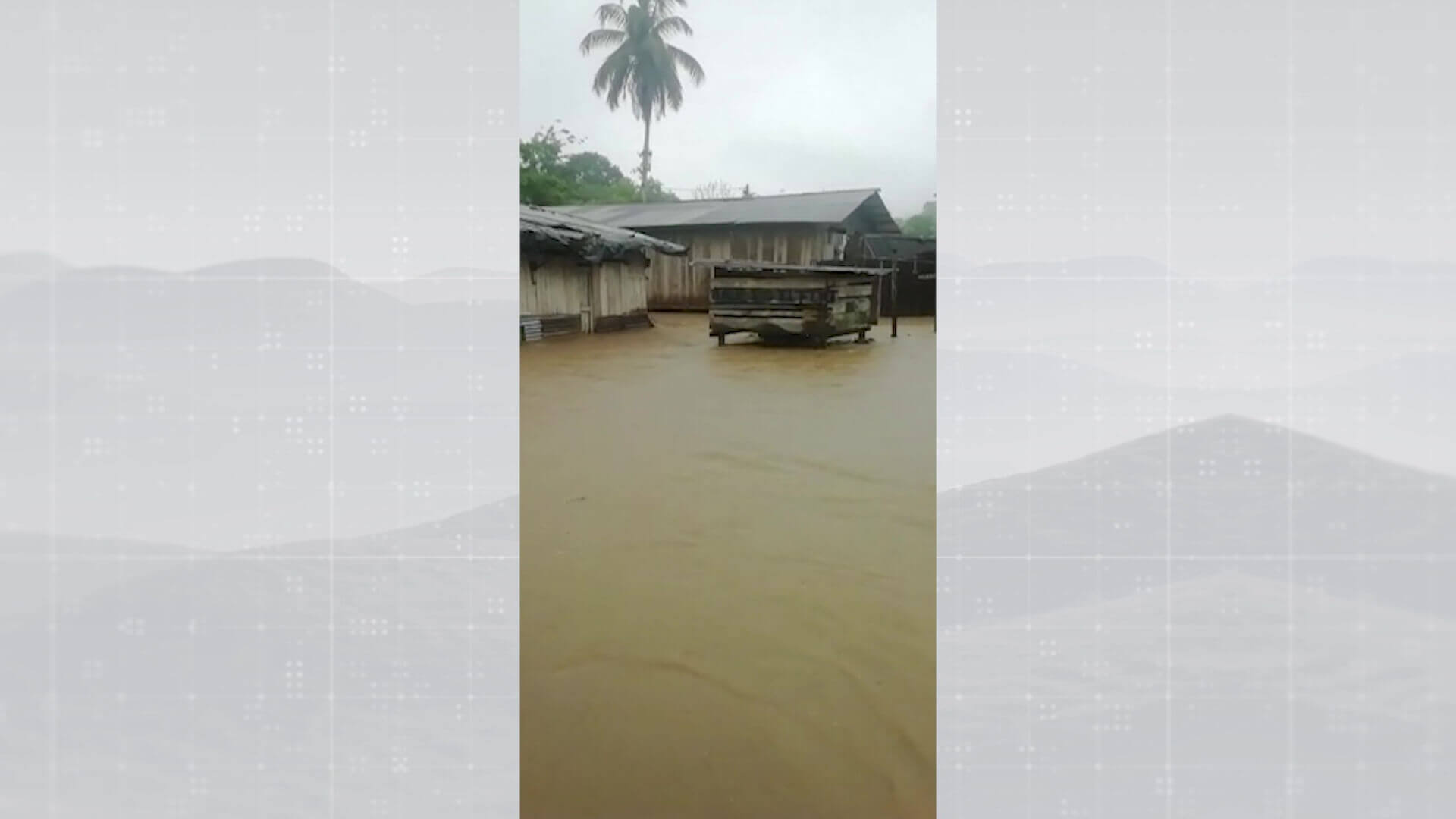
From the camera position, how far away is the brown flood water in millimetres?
1990

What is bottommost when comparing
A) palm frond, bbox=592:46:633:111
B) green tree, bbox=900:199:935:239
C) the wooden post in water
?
the wooden post in water

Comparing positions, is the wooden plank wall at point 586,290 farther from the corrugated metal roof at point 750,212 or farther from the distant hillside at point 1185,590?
the distant hillside at point 1185,590

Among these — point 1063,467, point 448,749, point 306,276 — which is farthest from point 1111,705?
point 306,276

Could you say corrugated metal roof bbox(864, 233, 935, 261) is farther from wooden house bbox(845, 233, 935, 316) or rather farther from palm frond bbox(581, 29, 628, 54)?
palm frond bbox(581, 29, 628, 54)

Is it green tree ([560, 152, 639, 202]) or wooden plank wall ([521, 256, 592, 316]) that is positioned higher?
green tree ([560, 152, 639, 202])

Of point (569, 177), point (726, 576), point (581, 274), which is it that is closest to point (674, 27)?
point (569, 177)

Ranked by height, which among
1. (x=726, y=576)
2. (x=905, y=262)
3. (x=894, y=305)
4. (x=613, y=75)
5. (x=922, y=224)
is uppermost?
(x=613, y=75)

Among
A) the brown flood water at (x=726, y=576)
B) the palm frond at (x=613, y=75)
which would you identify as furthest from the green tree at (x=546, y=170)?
the brown flood water at (x=726, y=576)

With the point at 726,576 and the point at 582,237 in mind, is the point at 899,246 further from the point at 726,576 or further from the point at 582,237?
the point at 726,576

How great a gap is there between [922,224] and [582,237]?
1.05m

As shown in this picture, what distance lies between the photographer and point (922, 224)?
3.15 metres

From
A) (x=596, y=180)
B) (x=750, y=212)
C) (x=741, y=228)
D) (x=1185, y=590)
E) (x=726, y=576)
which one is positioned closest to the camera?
(x=1185, y=590)

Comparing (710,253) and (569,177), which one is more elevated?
(569,177)

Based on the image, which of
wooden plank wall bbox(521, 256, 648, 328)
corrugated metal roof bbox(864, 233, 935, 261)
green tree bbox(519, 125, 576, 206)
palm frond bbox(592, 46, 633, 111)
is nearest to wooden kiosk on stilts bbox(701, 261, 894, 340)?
corrugated metal roof bbox(864, 233, 935, 261)
